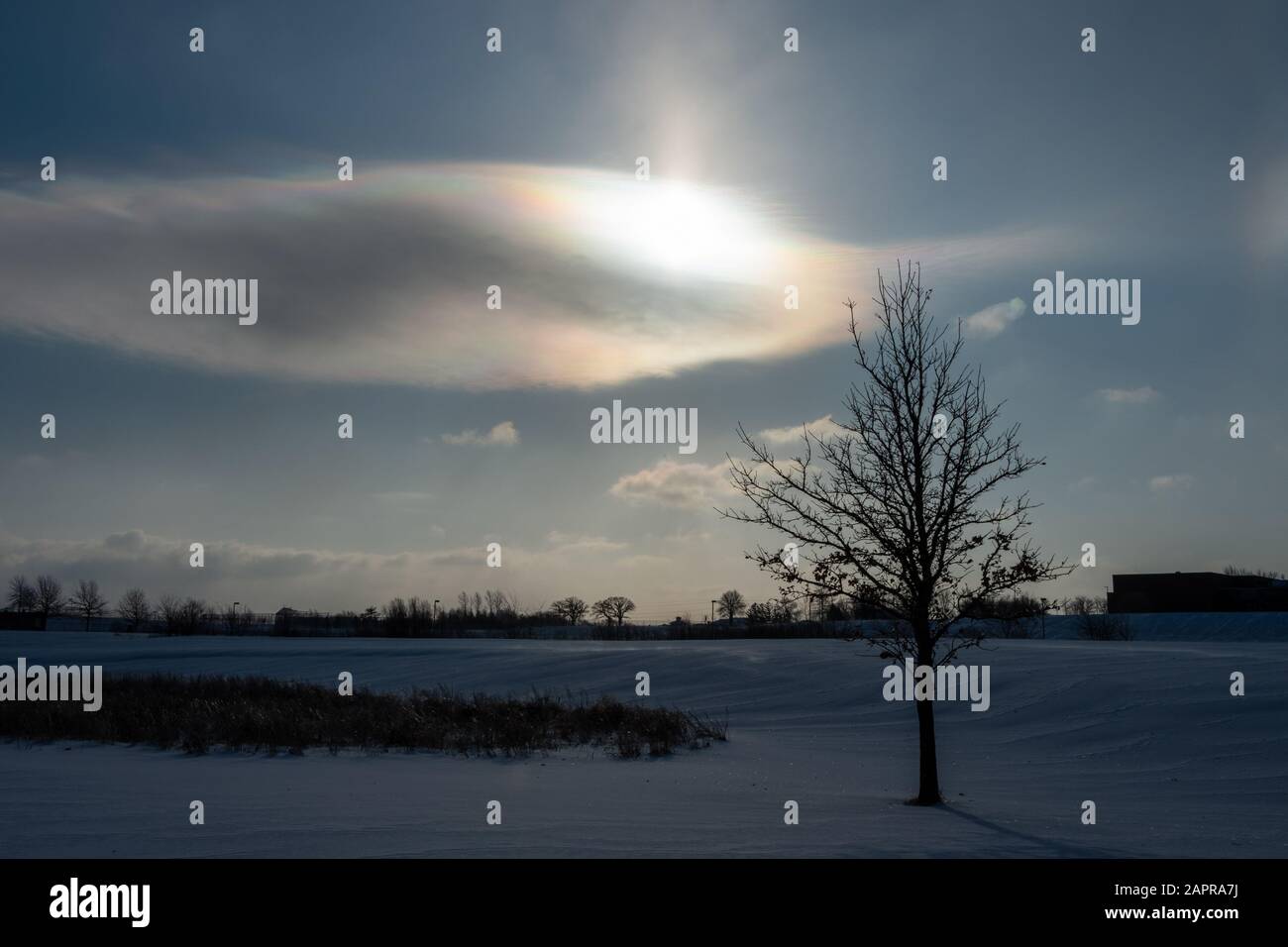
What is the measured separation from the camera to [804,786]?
1550 cm

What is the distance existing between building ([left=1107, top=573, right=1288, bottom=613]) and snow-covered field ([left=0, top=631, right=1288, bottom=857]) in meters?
66.1

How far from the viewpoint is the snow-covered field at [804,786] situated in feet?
32.7

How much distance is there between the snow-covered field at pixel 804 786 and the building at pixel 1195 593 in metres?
66.1

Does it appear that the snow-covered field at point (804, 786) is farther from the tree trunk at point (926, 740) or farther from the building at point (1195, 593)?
the building at point (1195, 593)

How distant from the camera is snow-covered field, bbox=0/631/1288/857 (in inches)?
393

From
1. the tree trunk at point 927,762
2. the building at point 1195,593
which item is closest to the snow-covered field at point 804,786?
the tree trunk at point 927,762

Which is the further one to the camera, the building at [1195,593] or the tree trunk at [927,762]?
the building at [1195,593]

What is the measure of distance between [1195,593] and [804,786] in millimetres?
92900

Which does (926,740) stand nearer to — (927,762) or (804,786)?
(927,762)
